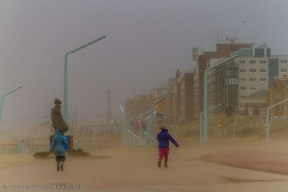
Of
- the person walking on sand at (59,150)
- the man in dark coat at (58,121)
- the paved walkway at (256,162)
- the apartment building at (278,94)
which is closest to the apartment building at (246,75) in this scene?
the apartment building at (278,94)

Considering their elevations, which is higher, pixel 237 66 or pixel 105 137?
pixel 237 66

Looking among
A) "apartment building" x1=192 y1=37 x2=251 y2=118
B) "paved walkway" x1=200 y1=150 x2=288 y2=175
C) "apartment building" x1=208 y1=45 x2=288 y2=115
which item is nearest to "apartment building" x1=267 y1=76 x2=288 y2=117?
"apartment building" x1=208 y1=45 x2=288 y2=115

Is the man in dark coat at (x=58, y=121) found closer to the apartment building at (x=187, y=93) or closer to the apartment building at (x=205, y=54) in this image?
the apartment building at (x=205, y=54)

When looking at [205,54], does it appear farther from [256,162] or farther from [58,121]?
[58,121]

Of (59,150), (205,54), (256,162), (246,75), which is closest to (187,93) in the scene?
(205,54)

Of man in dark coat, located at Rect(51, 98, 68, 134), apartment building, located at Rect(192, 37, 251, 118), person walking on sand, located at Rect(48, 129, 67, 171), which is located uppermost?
apartment building, located at Rect(192, 37, 251, 118)

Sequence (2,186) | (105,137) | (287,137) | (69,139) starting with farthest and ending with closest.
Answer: (105,137) < (287,137) < (69,139) < (2,186)

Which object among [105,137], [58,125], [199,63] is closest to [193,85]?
[199,63]

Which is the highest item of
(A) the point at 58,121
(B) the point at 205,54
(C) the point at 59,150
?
(B) the point at 205,54

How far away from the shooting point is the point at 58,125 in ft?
58.9

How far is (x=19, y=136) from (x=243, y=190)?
5942 centimetres

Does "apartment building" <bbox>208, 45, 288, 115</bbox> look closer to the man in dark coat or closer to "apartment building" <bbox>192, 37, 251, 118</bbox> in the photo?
"apartment building" <bbox>192, 37, 251, 118</bbox>

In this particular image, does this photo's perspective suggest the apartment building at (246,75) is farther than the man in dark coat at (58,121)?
Yes

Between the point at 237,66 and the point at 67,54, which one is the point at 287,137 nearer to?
the point at 237,66
